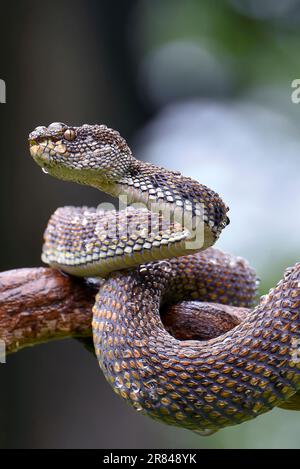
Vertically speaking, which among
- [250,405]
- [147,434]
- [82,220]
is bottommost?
[147,434]

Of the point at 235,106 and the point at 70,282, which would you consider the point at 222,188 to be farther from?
the point at 70,282

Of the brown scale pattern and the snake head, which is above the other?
the snake head

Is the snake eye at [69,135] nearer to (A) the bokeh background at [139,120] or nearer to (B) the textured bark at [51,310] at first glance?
(B) the textured bark at [51,310]

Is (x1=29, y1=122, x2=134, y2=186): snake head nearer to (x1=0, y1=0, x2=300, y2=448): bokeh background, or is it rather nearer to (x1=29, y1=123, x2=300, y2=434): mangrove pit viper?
(x1=29, y1=123, x2=300, y2=434): mangrove pit viper

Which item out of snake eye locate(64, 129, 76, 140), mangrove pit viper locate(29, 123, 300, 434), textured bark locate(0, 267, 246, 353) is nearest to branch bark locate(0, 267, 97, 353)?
textured bark locate(0, 267, 246, 353)

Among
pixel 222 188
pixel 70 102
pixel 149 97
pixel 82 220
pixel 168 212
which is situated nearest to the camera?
pixel 168 212

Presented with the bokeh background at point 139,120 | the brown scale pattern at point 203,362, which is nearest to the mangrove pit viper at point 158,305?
the brown scale pattern at point 203,362

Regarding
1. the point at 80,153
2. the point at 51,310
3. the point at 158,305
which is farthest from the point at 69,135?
the point at 51,310

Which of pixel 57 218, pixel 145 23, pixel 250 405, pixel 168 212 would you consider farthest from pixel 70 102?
pixel 250 405
